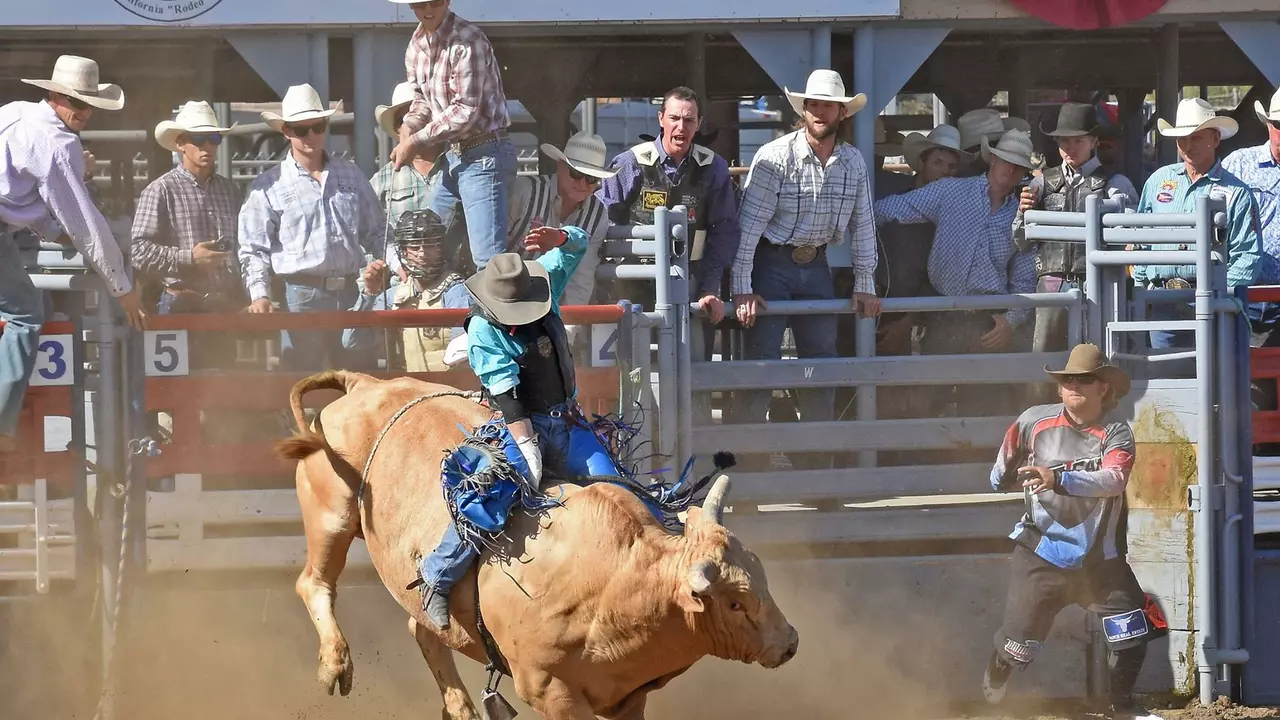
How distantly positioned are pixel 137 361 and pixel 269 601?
3.97ft

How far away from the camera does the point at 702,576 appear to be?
452 cm

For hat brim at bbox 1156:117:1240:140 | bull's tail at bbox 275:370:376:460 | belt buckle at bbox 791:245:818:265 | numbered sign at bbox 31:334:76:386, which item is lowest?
bull's tail at bbox 275:370:376:460

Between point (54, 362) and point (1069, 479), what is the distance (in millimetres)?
4286

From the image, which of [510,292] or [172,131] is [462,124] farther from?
[510,292]

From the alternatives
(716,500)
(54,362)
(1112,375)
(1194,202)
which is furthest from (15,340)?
(1194,202)

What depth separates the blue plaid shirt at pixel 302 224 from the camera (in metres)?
7.51

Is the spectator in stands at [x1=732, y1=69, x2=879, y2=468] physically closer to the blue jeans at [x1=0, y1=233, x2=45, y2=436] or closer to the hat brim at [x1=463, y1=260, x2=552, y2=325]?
the hat brim at [x1=463, y1=260, x2=552, y2=325]

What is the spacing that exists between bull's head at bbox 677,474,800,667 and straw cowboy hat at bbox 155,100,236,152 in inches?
177

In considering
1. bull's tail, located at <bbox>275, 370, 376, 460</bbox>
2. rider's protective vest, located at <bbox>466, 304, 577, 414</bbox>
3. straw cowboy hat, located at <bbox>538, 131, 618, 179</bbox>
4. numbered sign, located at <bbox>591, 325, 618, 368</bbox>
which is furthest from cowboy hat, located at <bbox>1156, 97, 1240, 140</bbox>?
bull's tail, located at <bbox>275, 370, 376, 460</bbox>

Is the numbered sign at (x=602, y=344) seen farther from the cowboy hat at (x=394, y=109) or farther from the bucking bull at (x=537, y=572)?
the cowboy hat at (x=394, y=109)

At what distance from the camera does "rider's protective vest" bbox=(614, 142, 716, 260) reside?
24.5ft

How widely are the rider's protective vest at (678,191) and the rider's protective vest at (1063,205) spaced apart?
6.17 feet

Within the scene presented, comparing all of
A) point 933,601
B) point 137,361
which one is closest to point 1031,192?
point 933,601

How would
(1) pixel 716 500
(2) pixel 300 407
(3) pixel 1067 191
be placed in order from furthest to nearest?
(3) pixel 1067 191 < (2) pixel 300 407 < (1) pixel 716 500
